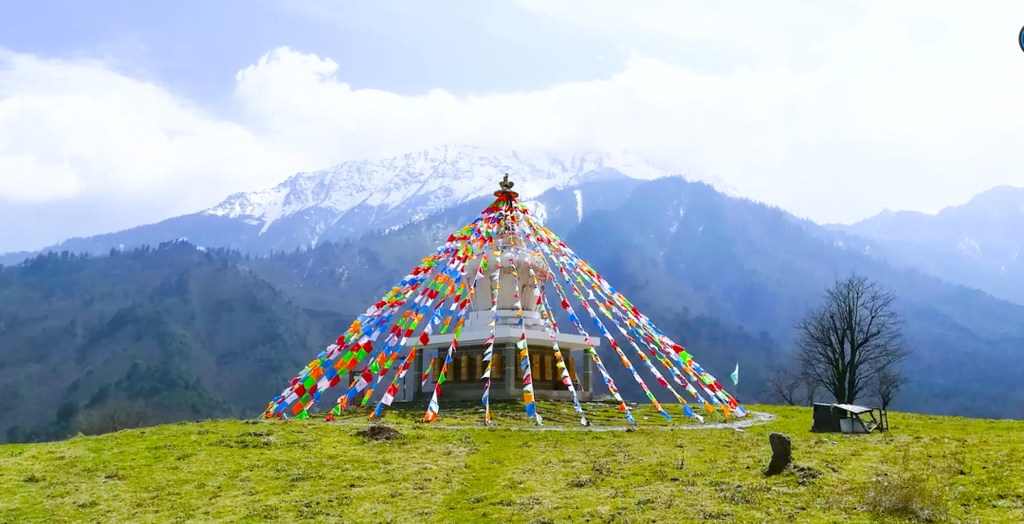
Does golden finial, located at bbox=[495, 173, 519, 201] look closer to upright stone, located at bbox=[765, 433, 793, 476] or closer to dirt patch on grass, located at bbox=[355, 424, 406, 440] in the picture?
dirt patch on grass, located at bbox=[355, 424, 406, 440]

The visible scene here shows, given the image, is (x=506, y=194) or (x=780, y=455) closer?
(x=780, y=455)

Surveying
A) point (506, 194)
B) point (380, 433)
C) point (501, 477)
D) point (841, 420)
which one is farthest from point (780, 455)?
point (506, 194)

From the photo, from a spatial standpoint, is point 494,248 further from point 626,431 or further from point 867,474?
point 867,474

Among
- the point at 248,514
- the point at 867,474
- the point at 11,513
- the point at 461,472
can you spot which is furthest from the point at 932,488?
the point at 11,513

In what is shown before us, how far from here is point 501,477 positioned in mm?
22578

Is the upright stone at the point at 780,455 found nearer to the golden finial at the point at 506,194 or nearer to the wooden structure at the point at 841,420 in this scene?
the wooden structure at the point at 841,420

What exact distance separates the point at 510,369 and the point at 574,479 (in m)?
20.2

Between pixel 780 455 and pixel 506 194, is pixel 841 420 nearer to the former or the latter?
pixel 780 455

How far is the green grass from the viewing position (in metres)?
17.8

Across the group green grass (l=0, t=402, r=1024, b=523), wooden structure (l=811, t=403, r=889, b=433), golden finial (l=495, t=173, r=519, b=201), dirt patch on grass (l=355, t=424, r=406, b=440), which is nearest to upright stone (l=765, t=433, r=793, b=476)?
green grass (l=0, t=402, r=1024, b=523)

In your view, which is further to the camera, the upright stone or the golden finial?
the golden finial

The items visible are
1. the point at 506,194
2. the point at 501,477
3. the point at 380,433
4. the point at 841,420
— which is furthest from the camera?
the point at 506,194

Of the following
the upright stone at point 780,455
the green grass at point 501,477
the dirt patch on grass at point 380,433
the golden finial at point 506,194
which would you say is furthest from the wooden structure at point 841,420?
the golden finial at point 506,194

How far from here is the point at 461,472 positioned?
23.5m
